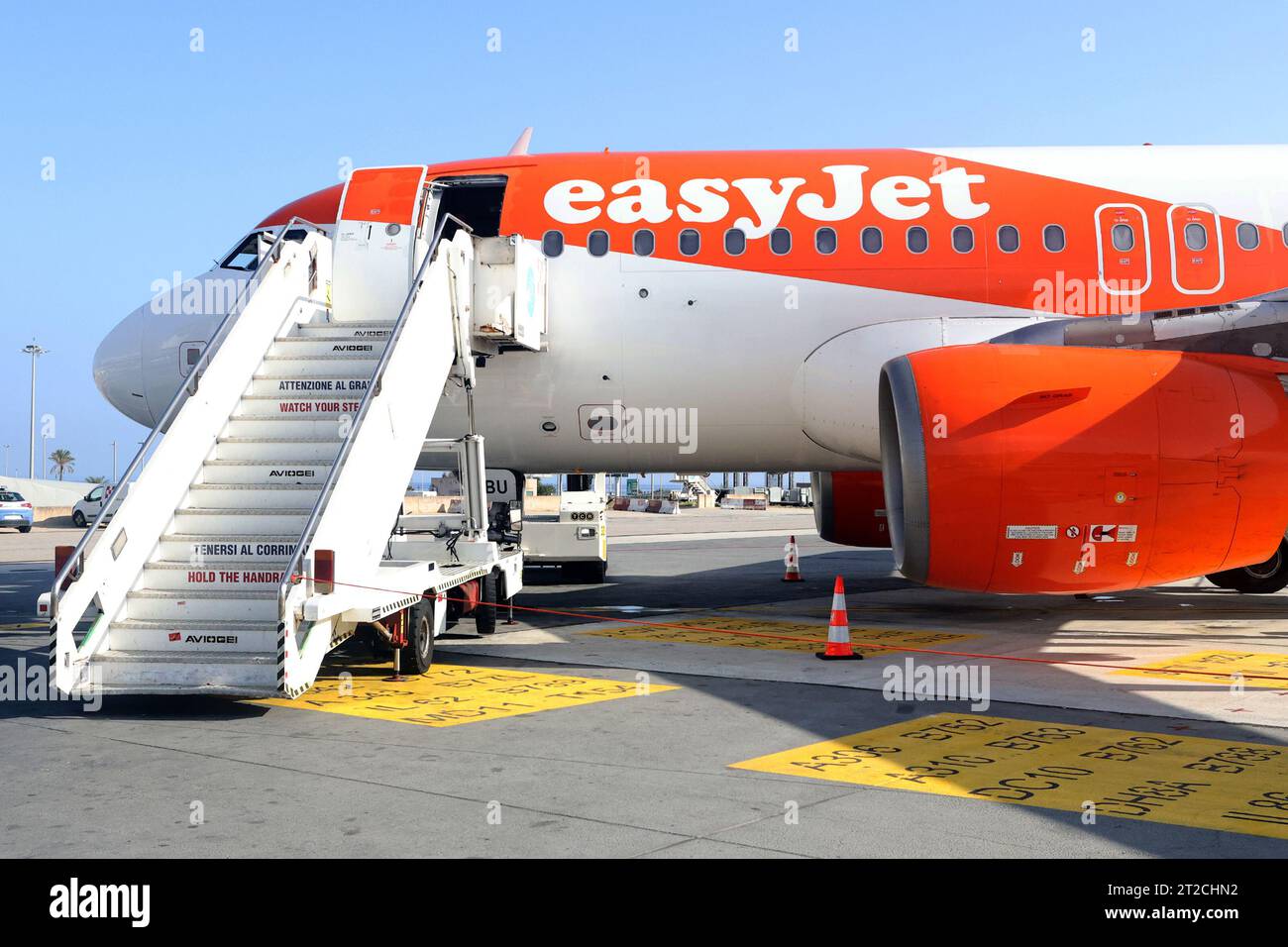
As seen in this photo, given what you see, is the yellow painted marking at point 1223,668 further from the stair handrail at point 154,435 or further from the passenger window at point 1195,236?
the stair handrail at point 154,435

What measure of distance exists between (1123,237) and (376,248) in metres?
8.38

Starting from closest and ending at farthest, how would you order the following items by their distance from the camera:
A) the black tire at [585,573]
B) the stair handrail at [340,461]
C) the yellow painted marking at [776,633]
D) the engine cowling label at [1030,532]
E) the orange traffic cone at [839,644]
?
the stair handrail at [340,461] → the engine cowling label at [1030,532] → the orange traffic cone at [839,644] → the yellow painted marking at [776,633] → the black tire at [585,573]

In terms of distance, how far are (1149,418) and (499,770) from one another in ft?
22.6

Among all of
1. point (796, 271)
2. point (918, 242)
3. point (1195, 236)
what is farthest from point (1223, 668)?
point (796, 271)

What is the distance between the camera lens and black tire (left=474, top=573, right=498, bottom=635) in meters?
12.5

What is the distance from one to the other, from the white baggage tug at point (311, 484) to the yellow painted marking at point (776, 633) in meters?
1.66

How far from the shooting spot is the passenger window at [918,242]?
13.1 meters

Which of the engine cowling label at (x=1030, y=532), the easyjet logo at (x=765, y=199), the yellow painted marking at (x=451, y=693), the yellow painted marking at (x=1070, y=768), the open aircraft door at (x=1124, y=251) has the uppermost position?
the easyjet logo at (x=765, y=199)

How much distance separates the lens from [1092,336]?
A: 11664 millimetres

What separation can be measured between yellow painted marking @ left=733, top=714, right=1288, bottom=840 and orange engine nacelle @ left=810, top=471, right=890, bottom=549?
8.55m

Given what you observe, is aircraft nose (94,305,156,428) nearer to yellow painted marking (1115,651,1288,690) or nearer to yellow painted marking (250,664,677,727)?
yellow painted marking (250,664,677,727)

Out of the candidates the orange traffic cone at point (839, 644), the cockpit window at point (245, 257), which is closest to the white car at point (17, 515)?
the cockpit window at point (245, 257)

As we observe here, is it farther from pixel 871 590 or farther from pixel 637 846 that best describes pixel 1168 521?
pixel 871 590

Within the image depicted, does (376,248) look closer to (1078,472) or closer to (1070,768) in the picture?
(1078,472)
